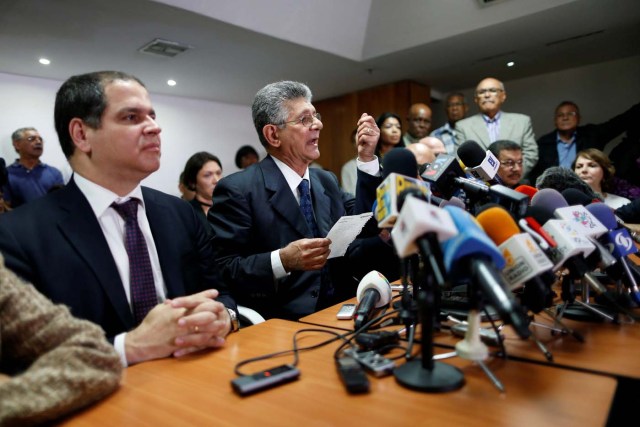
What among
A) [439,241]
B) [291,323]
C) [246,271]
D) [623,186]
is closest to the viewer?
[439,241]

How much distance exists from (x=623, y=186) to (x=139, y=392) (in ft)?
14.2

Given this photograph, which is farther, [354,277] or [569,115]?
[569,115]

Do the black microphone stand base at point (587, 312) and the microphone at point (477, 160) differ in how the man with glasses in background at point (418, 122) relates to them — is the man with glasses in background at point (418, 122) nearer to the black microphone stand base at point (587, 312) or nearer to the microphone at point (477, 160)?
the microphone at point (477, 160)

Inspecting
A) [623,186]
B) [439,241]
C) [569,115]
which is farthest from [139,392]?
[569,115]

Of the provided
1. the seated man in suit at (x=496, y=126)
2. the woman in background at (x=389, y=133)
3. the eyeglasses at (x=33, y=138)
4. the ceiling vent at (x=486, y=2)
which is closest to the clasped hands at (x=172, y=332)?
the woman in background at (x=389, y=133)

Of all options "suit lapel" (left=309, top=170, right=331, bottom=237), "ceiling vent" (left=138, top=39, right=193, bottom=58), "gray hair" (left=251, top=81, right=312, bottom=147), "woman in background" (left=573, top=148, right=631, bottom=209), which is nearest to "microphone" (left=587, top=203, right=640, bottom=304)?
"suit lapel" (left=309, top=170, right=331, bottom=237)

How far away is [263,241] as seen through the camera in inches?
72.4

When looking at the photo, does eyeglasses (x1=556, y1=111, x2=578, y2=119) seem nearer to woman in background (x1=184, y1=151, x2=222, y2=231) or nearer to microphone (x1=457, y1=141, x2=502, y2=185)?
woman in background (x1=184, y1=151, x2=222, y2=231)

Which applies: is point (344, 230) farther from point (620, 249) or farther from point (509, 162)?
point (509, 162)

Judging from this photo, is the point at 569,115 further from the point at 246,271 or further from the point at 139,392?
the point at 139,392

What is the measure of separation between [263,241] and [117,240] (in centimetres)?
65

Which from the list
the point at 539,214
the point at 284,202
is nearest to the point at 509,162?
the point at 284,202

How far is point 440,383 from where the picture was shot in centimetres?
82

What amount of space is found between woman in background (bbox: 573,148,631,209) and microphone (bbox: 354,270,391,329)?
276 centimetres
